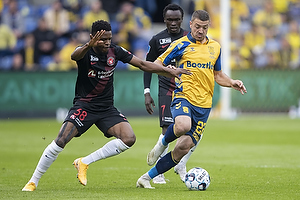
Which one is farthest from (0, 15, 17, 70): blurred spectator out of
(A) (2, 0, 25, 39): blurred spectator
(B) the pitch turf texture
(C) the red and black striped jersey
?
(C) the red and black striped jersey

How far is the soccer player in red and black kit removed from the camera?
7.24 metres

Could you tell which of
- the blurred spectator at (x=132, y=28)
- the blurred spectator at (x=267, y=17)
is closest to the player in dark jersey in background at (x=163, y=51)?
the blurred spectator at (x=132, y=28)

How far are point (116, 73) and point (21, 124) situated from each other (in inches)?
151

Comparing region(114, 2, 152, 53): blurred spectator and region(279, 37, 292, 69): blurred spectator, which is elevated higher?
region(114, 2, 152, 53): blurred spectator

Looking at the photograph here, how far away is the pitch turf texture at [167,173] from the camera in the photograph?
6949mm

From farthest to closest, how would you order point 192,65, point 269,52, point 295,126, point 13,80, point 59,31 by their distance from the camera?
point 269,52
point 59,31
point 13,80
point 295,126
point 192,65

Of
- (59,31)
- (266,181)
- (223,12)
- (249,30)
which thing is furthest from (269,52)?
(266,181)

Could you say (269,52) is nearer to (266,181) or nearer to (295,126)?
(295,126)

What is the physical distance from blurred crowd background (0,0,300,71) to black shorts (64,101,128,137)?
12.7 meters

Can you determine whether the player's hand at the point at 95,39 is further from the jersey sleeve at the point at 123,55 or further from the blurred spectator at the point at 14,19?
the blurred spectator at the point at 14,19

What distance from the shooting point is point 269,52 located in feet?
80.9

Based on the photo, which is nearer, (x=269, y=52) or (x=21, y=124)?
(x=21, y=124)

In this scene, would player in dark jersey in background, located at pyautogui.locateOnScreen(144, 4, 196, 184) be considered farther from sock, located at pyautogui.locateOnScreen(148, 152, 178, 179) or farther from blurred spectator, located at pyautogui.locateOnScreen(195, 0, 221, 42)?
blurred spectator, located at pyautogui.locateOnScreen(195, 0, 221, 42)

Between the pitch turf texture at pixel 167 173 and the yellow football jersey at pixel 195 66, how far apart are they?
3.88ft
